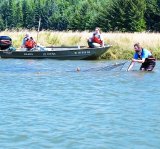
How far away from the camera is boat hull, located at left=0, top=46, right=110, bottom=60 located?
980 inches

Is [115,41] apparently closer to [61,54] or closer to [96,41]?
[96,41]

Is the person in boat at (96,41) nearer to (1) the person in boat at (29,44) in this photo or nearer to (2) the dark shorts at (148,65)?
(1) the person in boat at (29,44)

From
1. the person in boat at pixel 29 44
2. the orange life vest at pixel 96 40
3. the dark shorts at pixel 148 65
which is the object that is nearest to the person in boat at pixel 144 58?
the dark shorts at pixel 148 65

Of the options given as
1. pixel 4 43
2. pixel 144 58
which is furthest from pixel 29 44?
pixel 144 58

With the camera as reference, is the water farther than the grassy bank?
No

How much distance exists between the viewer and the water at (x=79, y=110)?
8.70 metres

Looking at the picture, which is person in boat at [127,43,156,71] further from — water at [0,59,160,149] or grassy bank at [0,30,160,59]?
grassy bank at [0,30,160,59]

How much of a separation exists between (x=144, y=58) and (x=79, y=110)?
8.49 m

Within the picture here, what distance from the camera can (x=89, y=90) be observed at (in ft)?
47.5

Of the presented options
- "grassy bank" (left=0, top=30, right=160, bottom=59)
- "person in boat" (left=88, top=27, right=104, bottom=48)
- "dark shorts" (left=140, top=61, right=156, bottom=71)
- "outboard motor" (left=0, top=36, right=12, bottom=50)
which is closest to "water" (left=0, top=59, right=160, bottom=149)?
"dark shorts" (left=140, top=61, right=156, bottom=71)

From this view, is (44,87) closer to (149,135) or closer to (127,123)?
(127,123)

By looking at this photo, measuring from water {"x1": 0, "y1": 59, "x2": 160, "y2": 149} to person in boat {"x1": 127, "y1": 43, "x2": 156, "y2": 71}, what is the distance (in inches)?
34.1

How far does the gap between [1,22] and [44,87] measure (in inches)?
3928

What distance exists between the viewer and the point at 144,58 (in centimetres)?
1927
